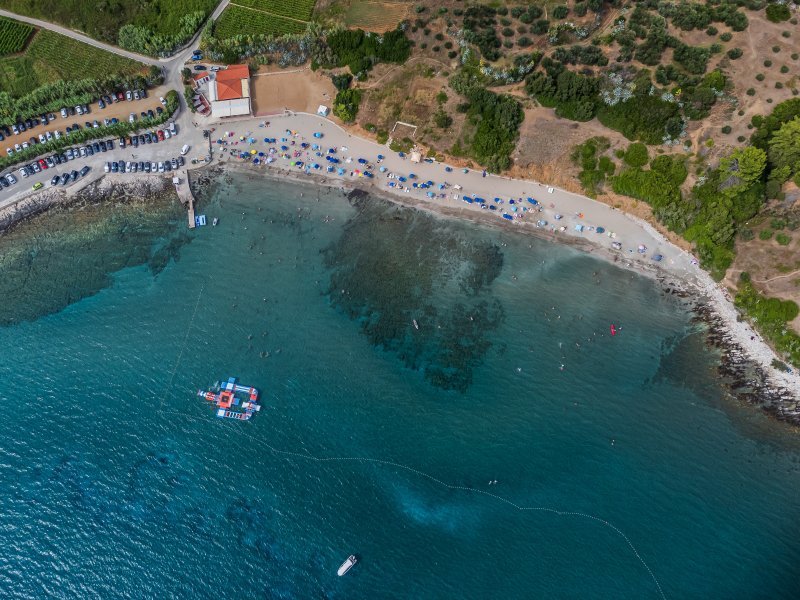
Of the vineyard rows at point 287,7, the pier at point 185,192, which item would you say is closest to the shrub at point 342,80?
the vineyard rows at point 287,7

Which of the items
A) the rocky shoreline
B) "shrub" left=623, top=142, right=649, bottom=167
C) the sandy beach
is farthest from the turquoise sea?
"shrub" left=623, top=142, right=649, bottom=167

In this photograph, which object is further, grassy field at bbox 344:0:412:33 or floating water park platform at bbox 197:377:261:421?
grassy field at bbox 344:0:412:33

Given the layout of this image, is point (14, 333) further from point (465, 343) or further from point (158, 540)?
point (465, 343)

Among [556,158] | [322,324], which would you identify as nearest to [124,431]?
[322,324]

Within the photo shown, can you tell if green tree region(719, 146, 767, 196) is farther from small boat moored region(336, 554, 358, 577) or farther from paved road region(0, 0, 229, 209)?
paved road region(0, 0, 229, 209)

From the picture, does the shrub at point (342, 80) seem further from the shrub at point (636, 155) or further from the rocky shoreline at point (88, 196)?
the shrub at point (636, 155)

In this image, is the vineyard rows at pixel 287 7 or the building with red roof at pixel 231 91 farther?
the vineyard rows at pixel 287 7
